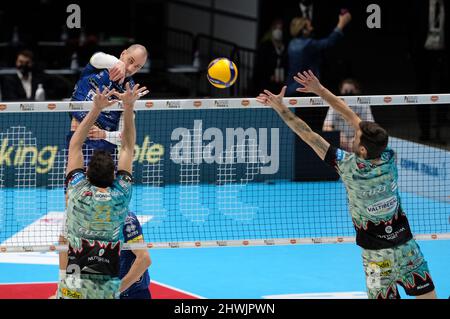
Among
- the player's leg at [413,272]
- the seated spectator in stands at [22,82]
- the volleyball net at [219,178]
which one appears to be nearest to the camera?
the player's leg at [413,272]

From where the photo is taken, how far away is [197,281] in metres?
12.6

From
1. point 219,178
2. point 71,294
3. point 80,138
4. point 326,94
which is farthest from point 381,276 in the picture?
point 219,178

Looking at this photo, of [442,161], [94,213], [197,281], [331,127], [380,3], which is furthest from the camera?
[380,3]

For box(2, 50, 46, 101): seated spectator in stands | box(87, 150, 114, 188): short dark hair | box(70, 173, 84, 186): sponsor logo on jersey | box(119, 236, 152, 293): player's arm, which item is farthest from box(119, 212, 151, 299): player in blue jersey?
box(2, 50, 46, 101): seated spectator in stands

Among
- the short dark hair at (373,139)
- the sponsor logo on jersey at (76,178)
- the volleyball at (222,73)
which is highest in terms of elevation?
the volleyball at (222,73)

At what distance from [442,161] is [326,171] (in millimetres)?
2465

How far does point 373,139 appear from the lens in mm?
8648

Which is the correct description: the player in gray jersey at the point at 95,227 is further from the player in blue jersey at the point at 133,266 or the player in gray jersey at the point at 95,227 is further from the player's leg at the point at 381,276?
the player's leg at the point at 381,276

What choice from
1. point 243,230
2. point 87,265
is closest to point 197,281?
point 243,230

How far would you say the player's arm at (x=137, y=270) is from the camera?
9430mm

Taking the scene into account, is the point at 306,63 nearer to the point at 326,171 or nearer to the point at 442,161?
the point at 326,171

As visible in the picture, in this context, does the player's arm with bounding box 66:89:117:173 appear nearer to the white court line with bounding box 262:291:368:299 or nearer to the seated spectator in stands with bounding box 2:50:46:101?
the white court line with bounding box 262:291:368:299

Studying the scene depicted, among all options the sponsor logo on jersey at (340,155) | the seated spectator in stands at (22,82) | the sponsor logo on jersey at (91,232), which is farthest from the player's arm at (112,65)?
the seated spectator in stands at (22,82)

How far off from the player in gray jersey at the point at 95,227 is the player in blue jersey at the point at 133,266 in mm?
968
